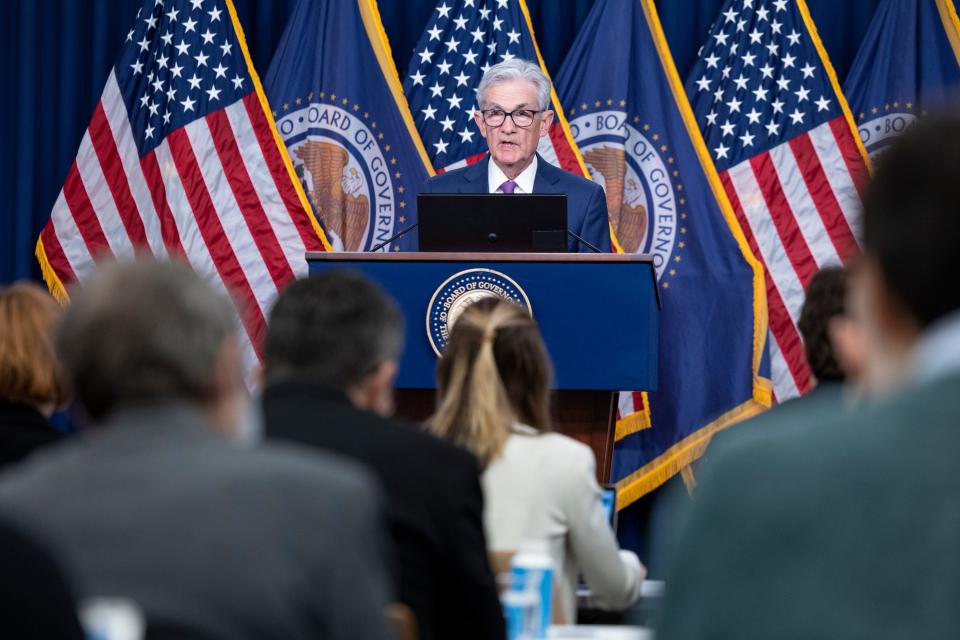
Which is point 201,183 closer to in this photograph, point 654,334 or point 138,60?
point 138,60

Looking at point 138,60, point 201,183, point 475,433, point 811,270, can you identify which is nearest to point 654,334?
point 475,433

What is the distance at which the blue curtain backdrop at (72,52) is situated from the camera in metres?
7.27

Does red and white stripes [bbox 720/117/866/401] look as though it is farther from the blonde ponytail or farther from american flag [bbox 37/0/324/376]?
the blonde ponytail

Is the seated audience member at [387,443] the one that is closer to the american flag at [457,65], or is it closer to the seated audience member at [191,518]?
the seated audience member at [191,518]

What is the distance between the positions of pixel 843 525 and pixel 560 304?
3.68 metres

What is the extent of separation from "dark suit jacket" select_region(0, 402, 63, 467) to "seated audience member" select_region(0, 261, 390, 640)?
1.38m

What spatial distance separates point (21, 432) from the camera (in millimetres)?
2824

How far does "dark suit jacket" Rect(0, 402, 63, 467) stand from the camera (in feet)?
9.20

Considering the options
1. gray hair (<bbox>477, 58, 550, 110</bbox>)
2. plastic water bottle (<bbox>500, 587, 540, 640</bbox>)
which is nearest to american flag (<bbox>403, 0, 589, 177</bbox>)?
gray hair (<bbox>477, 58, 550, 110</bbox>)

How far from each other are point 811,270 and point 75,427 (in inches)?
156

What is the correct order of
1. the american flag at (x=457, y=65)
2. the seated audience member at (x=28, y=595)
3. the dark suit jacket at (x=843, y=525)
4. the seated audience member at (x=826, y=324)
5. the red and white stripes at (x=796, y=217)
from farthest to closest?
the american flag at (x=457, y=65) < the red and white stripes at (x=796, y=217) < the seated audience member at (x=826, y=324) < the seated audience member at (x=28, y=595) < the dark suit jacket at (x=843, y=525)

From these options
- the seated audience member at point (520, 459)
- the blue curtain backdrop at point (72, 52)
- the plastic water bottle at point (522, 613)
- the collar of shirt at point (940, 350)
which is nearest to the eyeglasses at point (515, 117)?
the blue curtain backdrop at point (72, 52)

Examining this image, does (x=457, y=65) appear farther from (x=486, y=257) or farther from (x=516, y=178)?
(x=486, y=257)

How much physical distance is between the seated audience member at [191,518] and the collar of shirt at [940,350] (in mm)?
606
